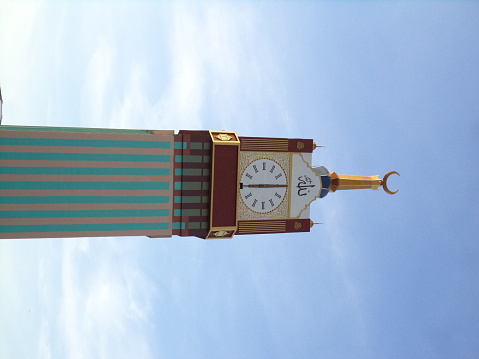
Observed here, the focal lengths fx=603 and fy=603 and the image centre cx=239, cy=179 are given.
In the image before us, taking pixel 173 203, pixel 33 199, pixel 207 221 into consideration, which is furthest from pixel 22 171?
pixel 207 221

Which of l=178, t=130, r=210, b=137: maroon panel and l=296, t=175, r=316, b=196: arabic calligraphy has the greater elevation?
l=178, t=130, r=210, b=137: maroon panel

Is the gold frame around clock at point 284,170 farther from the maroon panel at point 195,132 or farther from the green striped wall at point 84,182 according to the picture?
the green striped wall at point 84,182

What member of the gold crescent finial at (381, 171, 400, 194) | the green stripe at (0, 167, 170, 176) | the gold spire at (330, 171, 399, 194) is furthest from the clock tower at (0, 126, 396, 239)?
the gold crescent finial at (381, 171, 400, 194)

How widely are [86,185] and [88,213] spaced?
45.0 inches

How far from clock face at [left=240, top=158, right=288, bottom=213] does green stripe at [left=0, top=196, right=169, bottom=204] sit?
3530 millimetres

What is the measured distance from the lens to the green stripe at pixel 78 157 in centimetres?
2373

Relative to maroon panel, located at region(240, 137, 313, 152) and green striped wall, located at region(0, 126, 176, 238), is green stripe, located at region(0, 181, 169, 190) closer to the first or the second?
green striped wall, located at region(0, 126, 176, 238)

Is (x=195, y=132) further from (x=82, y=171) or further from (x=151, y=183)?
(x=82, y=171)

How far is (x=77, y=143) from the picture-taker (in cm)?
2431

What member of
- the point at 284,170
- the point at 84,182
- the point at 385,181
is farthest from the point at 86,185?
the point at 385,181

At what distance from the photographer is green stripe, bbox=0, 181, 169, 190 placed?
23812mm

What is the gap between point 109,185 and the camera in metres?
24.8

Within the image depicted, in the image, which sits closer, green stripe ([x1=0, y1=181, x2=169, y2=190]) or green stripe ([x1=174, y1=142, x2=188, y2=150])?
green stripe ([x1=0, y1=181, x2=169, y2=190])

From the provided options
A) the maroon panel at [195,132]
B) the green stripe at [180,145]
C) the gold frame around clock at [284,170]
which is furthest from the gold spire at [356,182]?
the green stripe at [180,145]
